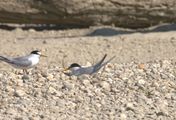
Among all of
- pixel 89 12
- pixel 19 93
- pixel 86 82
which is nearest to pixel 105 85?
pixel 86 82

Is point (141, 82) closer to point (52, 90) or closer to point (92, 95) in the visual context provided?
point (92, 95)

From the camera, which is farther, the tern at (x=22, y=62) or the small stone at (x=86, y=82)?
the tern at (x=22, y=62)

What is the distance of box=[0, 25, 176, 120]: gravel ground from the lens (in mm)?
9352

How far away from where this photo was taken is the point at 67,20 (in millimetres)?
16453

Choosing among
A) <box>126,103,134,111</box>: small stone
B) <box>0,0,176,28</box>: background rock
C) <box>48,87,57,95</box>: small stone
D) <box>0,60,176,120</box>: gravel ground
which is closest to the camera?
<box>0,60,176,120</box>: gravel ground

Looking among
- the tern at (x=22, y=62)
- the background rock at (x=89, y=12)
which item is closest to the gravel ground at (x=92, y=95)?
the tern at (x=22, y=62)

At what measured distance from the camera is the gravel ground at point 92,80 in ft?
30.7

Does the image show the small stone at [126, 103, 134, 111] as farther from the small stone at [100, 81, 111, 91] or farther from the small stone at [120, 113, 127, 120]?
the small stone at [100, 81, 111, 91]

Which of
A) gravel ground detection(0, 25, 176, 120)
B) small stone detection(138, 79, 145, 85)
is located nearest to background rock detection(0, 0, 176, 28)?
gravel ground detection(0, 25, 176, 120)

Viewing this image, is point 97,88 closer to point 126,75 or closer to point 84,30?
point 126,75

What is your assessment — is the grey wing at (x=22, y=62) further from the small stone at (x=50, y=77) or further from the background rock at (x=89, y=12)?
the background rock at (x=89, y=12)

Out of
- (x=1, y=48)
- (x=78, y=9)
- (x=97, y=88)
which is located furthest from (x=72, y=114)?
(x=78, y=9)

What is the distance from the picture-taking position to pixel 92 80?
441 inches

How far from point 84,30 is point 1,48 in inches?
108
